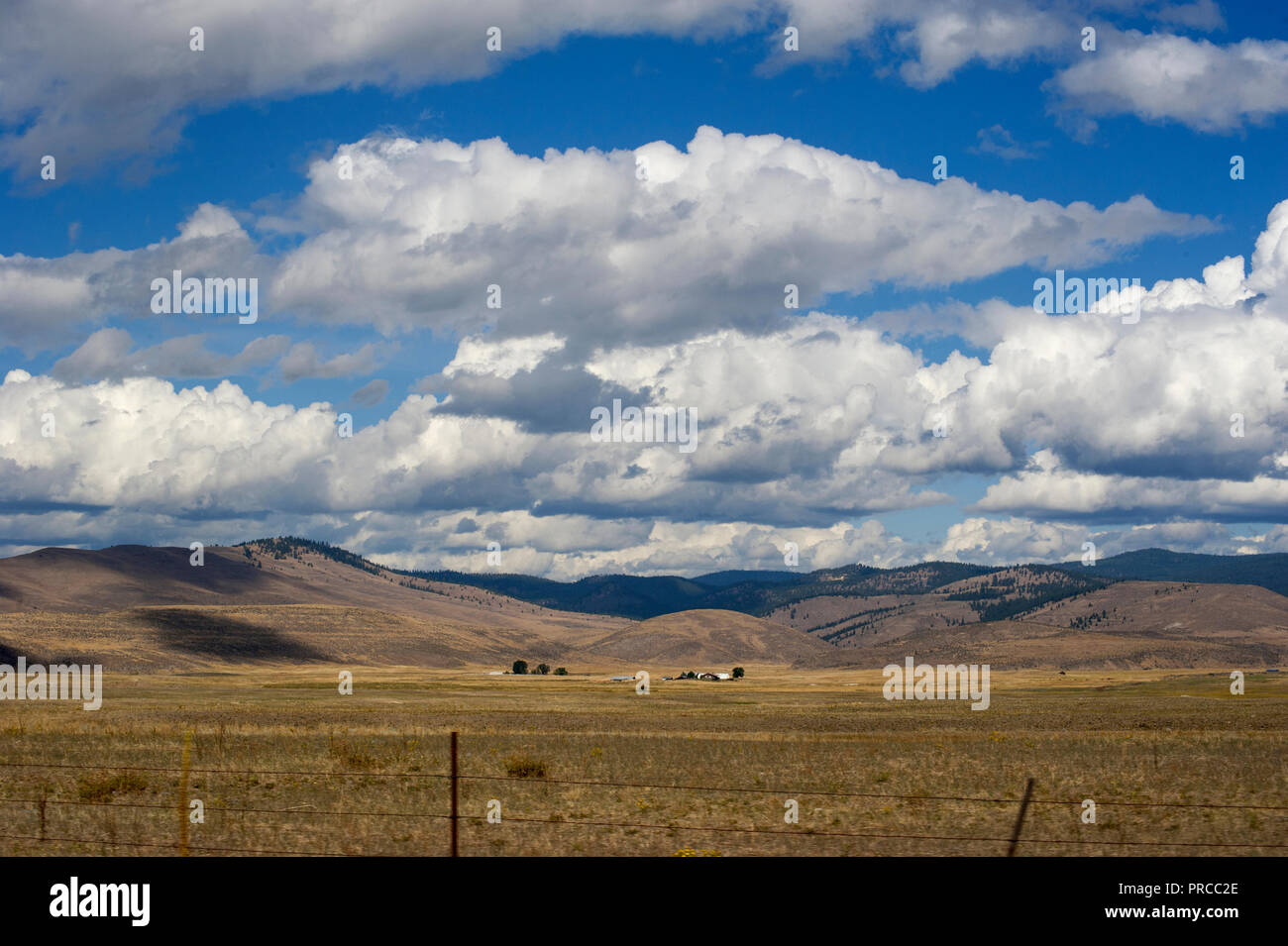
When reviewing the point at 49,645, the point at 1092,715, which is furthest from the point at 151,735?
the point at 49,645

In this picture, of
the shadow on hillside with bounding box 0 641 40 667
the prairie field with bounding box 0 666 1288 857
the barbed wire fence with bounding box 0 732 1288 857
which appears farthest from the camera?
the shadow on hillside with bounding box 0 641 40 667

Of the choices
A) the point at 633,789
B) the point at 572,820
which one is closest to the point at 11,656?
the point at 633,789

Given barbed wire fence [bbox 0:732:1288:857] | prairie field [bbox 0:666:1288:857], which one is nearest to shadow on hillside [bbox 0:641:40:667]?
prairie field [bbox 0:666:1288:857]

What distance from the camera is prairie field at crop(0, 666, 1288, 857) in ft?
65.3

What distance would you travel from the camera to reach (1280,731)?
50.5 meters

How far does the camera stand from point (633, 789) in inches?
1058

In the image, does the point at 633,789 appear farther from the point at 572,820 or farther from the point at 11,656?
the point at 11,656

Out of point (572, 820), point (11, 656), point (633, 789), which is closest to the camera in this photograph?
point (572, 820)

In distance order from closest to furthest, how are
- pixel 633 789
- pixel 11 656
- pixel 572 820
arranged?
pixel 572 820, pixel 633 789, pixel 11 656

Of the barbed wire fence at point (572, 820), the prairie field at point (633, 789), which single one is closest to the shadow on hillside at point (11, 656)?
the prairie field at point (633, 789)

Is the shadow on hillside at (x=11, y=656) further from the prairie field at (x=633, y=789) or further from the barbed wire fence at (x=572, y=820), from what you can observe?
the barbed wire fence at (x=572, y=820)

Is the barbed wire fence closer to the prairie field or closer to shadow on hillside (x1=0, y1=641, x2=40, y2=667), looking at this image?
the prairie field

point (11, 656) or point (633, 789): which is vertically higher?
point (633, 789)
